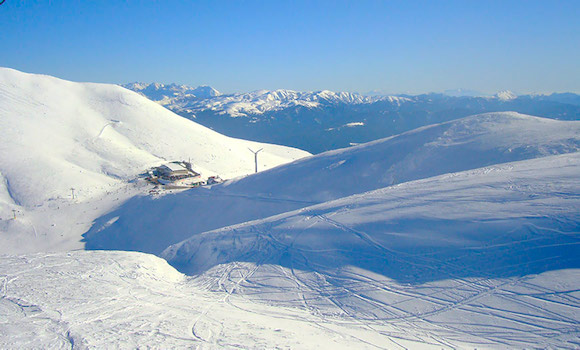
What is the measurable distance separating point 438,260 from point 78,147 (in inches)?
1898

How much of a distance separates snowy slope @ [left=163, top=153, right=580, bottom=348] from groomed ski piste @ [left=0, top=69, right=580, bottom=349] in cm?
5

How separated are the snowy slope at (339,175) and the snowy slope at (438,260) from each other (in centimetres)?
612

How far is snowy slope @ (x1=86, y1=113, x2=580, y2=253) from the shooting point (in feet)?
74.7

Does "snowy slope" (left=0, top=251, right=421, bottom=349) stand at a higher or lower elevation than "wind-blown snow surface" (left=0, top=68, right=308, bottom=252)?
lower

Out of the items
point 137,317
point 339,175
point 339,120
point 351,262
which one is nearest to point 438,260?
point 351,262

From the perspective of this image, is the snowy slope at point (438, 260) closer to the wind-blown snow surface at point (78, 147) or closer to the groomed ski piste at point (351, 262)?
the groomed ski piste at point (351, 262)

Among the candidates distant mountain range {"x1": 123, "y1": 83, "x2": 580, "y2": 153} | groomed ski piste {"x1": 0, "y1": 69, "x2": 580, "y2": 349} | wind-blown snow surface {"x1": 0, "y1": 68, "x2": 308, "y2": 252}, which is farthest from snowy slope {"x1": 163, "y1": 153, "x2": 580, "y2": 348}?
distant mountain range {"x1": 123, "y1": 83, "x2": 580, "y2": 153}

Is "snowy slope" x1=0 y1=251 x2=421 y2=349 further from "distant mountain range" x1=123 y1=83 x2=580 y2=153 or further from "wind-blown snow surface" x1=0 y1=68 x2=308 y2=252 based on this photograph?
"distant mountain range" x1=123 y1=83 x2=580 y2=153

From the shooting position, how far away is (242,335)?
8.22m

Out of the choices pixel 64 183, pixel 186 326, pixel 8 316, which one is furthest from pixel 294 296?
pixel 64 183

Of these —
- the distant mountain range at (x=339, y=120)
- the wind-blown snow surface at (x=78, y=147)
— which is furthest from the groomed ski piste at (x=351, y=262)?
the distant mountain range at (x=339, y=120)

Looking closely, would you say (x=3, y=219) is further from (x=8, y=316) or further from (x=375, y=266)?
(x=375, y=266)

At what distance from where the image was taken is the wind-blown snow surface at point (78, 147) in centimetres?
3369

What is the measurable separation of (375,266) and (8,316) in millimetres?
11316
